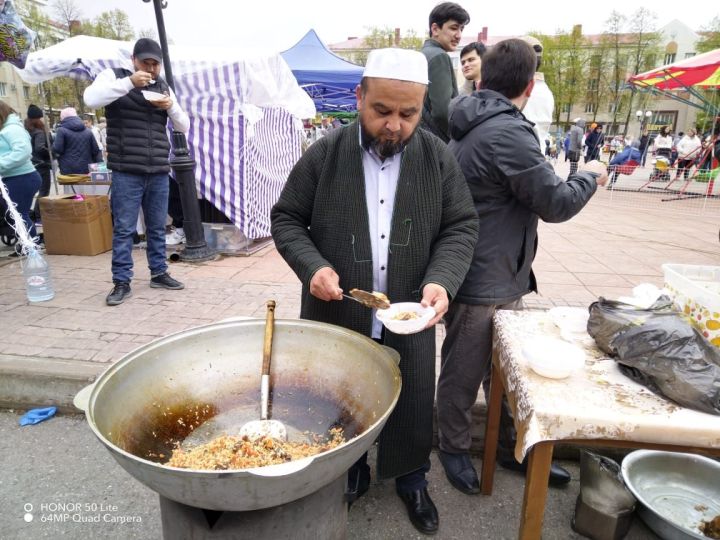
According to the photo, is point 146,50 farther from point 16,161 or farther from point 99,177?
point 99,177

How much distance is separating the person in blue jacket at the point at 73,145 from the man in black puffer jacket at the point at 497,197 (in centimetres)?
753

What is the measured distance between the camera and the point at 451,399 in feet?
7.79

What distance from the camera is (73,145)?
7.65m

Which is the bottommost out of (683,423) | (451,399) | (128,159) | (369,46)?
(451,399)

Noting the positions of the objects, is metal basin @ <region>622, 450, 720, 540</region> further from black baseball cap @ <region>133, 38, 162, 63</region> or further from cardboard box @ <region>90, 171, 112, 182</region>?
cardboard box @ <region>90, 171, 112, 182</region>

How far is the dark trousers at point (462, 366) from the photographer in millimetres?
2229

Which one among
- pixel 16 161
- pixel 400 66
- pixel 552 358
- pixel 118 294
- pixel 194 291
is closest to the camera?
pixel 552 358

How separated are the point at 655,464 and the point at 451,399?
3.18 feet

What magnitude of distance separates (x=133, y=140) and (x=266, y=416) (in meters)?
3.49

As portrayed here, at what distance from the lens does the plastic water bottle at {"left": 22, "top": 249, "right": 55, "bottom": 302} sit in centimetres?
423

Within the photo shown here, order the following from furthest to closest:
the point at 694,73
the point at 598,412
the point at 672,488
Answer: the point at 694,73, the point at 672,488, the point at 598,412

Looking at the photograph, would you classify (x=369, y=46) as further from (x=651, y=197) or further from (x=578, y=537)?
(x=578, y=537)

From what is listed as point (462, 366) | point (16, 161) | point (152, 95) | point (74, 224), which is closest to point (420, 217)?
point (462, 366)

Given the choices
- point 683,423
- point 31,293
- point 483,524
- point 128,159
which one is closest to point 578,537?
point 483,524
